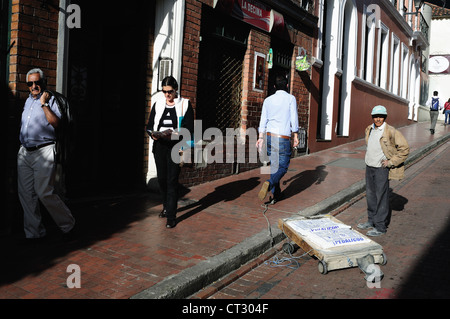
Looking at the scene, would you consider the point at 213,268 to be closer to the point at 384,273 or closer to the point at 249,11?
the point at 384,273

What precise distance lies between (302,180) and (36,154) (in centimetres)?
565

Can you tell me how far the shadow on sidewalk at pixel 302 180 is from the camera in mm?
7925

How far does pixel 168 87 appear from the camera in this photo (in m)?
5.43

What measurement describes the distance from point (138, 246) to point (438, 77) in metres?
35.4

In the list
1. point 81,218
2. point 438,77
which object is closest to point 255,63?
point 81,218

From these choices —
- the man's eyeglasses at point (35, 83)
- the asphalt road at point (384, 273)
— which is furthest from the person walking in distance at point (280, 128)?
the man's eyeglasses at point (35, 83)

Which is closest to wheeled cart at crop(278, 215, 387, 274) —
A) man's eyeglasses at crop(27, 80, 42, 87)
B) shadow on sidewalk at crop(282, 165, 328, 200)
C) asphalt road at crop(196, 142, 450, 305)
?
asphalt road at crop(196, 142, 450, 305)

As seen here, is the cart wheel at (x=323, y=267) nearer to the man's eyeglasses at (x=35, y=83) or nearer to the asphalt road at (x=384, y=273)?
the asphalt road at (x=384, y=273)

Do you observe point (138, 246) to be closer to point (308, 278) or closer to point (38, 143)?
point (38, 143)

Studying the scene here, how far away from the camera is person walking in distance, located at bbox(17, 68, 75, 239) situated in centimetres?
459

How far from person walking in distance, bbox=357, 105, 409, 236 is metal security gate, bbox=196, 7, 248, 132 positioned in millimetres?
3636

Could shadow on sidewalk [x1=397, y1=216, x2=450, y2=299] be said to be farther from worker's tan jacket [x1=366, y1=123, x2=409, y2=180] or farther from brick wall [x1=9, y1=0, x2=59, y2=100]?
brick wall [x1=9, y1=0, x2=59, y2=100]

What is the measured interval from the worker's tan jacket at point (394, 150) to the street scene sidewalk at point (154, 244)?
1423mm
